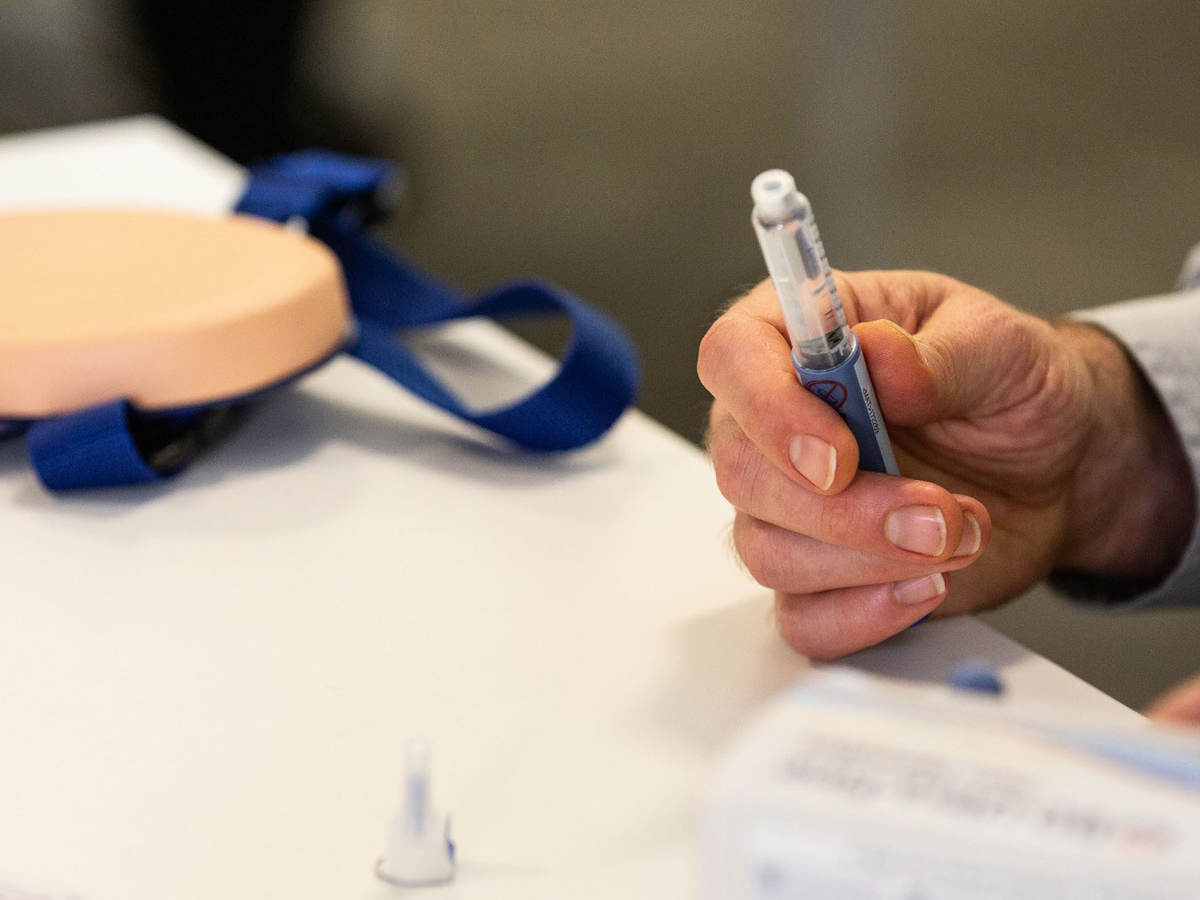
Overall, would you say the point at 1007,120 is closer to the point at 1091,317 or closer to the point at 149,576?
the point at 1091,317

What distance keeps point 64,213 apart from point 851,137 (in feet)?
4.02

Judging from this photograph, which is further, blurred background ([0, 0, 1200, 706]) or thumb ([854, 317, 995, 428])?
blurred background ([0, 0, 1200, 706])

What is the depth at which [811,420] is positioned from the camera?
357mm

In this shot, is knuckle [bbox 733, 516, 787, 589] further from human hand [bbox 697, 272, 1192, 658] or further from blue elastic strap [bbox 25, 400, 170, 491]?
blue elastic strap [bbox 25, 400, 170, 491]

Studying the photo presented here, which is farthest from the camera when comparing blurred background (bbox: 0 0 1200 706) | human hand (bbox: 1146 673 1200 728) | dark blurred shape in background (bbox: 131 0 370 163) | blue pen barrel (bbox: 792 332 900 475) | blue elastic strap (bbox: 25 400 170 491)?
dark blurred shape in background (bbox: 131 0 370 163)

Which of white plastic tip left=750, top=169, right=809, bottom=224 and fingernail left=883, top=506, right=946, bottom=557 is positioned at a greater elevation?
white plastic tip left=750, top=169, right=809, bottom=224

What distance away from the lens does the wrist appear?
20.1 inches

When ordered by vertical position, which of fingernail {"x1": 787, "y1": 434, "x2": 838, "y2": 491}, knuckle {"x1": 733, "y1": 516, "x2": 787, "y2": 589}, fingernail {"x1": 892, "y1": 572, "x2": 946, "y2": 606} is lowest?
knuckle {"x1": 733, "y1": 516, "x2": 787, "y2": 589}

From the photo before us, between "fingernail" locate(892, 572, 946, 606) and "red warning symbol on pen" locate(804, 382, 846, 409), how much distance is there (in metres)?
0.07

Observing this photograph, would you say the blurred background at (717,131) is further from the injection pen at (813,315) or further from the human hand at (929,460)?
the injection pen at (813,315)

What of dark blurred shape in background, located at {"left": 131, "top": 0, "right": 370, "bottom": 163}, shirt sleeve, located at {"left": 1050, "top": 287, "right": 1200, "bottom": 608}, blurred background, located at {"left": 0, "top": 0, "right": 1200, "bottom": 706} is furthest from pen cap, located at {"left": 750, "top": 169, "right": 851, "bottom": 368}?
dark blurred shape in background, located at {"left": 131, "top": 0, "right": 370, "bottom": 163}

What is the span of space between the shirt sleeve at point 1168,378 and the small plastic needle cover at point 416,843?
34 cm

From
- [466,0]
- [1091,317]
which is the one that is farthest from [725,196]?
[1091,317]

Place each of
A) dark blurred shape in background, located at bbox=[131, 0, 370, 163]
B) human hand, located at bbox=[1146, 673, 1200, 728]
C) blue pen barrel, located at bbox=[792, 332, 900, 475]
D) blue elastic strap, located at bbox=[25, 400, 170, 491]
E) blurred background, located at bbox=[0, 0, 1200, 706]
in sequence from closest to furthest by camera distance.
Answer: human hand, located at bbox=[1146, 673, 1200, 728] → blue pen barrel, located at bbox=[792, 332, 900, 475] → blue elastic strap, located at bbox=[25, 400, 170, 491] → blurred background, located at bbox=[0, 0, 1200, 706] → dark blurred shape in background, located at bbox=[131, 0, 370, 163]
